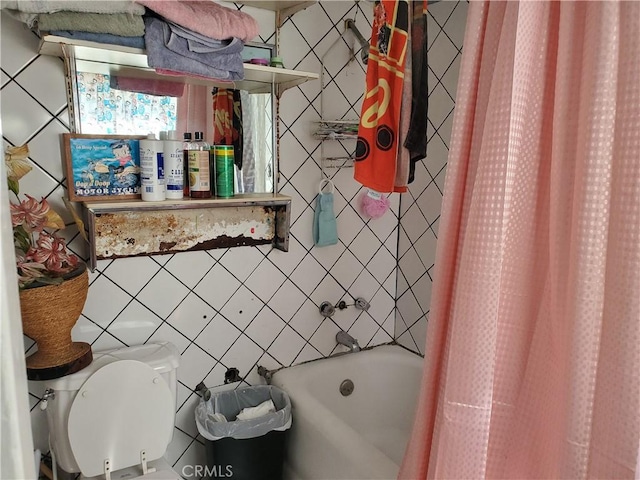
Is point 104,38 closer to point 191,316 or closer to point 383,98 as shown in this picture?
point 383,98

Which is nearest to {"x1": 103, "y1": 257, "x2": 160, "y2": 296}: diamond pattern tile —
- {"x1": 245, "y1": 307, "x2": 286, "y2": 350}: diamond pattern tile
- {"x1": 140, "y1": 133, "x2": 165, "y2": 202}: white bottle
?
{"x1": 140, "y1": 133, "x2": 165, "y2": 202}: white bottle

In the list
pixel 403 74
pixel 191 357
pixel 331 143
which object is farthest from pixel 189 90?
pixel 191 357

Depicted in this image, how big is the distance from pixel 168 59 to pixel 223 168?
1.39 ft

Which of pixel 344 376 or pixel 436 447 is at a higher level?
pixel 436 447

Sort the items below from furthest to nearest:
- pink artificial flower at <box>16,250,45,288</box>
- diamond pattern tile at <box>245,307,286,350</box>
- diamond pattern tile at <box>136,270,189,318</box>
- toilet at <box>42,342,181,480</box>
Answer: diamond pattern tile at <box>245,307,286,350</box> → diamond pattern tile at <box>136,270,189,318</box> → toilet at <box>42,342,181,480</box> → pink artificial flower at <box>16,250,45,288</box>

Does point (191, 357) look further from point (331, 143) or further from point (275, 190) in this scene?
point (331, 143)

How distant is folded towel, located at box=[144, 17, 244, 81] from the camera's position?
4.28 ft

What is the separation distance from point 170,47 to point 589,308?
4.14 ft

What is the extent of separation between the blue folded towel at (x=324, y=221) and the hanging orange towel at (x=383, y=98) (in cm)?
81

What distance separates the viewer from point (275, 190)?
180 centimetres

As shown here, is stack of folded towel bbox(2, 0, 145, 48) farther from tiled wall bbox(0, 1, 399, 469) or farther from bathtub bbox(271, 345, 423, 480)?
bathtub bbox(271, 345, 423, 480)

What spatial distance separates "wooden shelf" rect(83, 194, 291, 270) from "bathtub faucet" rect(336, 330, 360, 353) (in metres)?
0.55

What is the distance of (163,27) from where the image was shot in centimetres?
132
